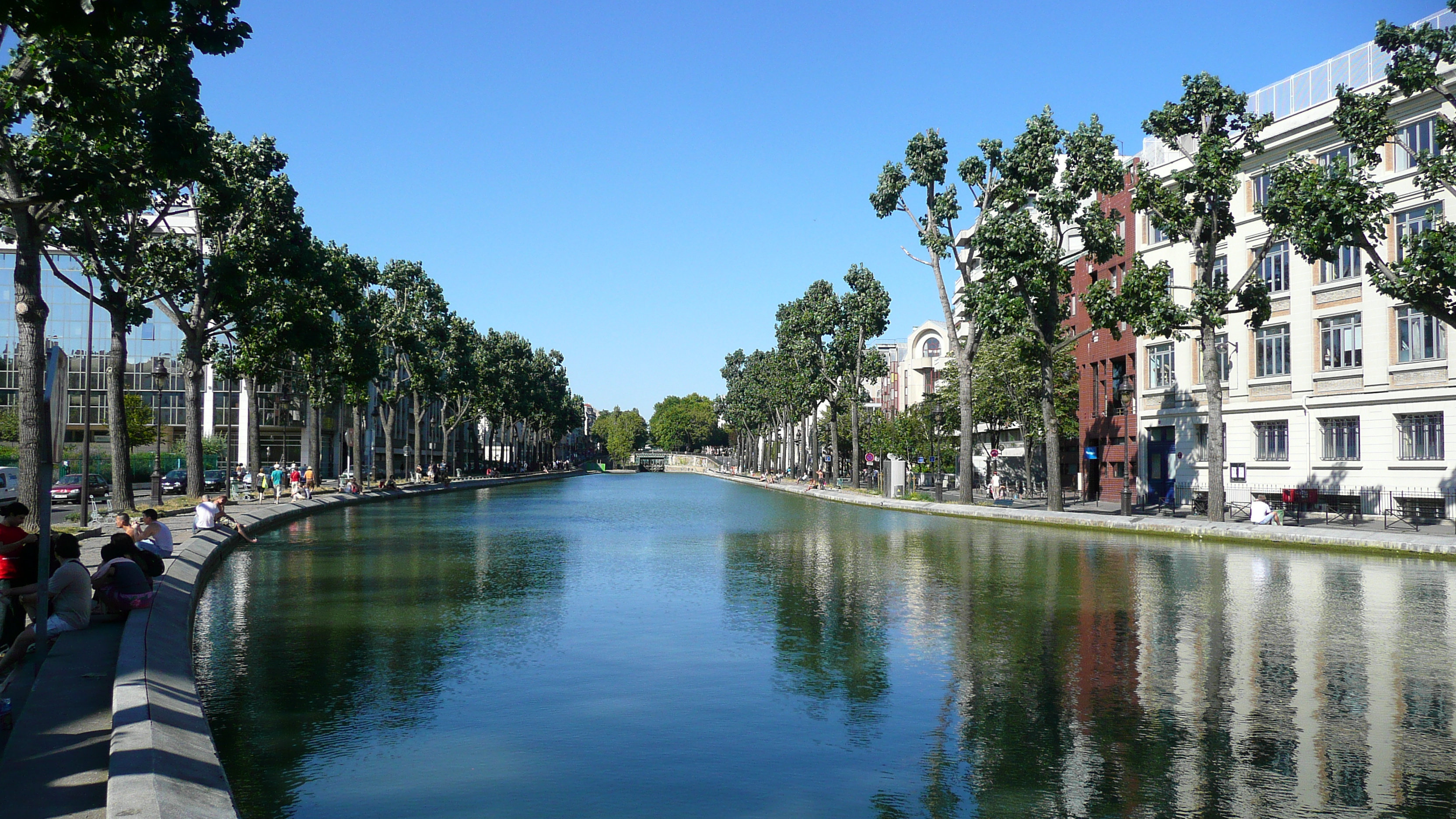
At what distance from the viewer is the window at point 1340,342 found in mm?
38719

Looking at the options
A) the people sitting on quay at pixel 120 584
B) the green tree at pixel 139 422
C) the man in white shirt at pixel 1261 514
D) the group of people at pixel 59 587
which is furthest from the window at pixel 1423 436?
the green tree at pixel 139 422

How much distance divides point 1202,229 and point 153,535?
3061 centimetres

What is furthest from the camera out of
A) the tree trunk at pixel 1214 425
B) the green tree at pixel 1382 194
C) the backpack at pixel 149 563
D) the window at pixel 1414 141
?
the window at pixel 1414 141

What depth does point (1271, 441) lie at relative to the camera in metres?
43.4

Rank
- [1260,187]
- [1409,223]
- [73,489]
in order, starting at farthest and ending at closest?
[73,489] < [1260,187] < [1409,223]

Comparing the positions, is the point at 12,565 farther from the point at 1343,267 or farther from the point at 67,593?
the point at 1343,267

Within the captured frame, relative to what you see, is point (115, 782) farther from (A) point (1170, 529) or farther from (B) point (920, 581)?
(A) point (1170, 529)

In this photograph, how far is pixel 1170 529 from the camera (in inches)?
1262

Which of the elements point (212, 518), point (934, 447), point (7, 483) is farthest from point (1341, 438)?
point (7, 483)

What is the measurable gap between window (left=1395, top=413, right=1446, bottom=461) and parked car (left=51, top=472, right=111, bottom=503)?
48.6 m

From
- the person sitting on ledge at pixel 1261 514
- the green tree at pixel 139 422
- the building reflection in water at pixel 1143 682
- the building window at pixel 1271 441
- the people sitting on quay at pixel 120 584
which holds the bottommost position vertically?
the building reflection in water at pixel 1143 682

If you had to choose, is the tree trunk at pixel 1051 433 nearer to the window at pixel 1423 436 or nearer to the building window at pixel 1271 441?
the building window at pixel 1271 441

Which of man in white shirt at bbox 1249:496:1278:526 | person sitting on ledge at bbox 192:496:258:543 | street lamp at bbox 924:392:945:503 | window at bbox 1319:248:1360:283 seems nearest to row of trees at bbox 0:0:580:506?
person sitting on ledge at bbox 192:496:258:543

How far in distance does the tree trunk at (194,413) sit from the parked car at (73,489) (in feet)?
25.7
